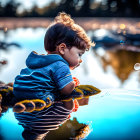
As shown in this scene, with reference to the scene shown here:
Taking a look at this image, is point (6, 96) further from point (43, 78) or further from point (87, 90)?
point (87, 90)

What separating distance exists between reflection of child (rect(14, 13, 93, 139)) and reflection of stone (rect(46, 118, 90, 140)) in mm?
34

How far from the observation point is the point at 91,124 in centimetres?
90

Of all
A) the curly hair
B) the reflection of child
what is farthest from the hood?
the curly hair

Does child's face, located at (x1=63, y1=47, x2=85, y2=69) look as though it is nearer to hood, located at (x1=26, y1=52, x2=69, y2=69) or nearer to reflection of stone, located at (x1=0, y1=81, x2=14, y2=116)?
hood, located at (x1=26, y1=52, x2=69, y2=69)

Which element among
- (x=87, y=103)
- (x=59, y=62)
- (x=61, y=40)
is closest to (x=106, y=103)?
(x=87, y=103)

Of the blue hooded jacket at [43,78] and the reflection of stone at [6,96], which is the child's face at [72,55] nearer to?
the blue hooded jacket at [43,78]

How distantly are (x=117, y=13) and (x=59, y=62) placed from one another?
12.3 metres

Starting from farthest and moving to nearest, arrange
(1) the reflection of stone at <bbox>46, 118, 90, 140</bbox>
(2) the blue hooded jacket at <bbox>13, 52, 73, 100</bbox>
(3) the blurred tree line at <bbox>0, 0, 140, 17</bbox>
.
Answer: (3) the blurred tree line at <bbox>0, 0, 140, 17</bbox> → (2) the blue hooded jacket at <bbox>13, 52, 73, 100</bbox> → (1) the reflection of stone at <bbox>46, 118, 90, 140</bbox>

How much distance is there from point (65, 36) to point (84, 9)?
12737mm

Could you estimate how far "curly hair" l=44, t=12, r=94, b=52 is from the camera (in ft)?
4.48

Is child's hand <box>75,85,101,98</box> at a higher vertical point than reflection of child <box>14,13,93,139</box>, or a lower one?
lower

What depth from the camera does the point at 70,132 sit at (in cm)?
82

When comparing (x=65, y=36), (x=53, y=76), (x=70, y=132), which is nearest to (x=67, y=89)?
(x=53, y=76)

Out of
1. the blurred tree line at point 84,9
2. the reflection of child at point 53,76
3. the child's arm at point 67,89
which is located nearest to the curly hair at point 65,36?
the reflection of child at point 53,76
